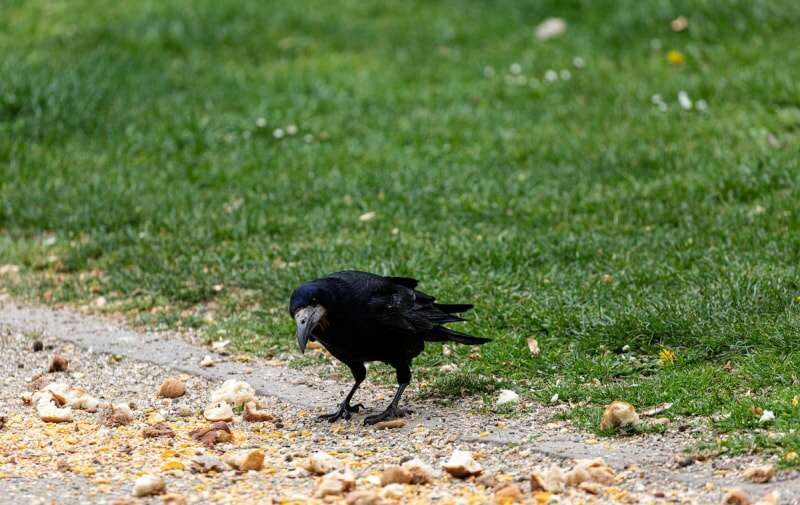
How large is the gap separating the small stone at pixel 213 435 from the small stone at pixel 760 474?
2.27m

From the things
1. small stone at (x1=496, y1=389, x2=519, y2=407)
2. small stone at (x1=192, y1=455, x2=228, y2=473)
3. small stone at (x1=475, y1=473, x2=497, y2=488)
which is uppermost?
small stone at (x1=475, y1=473, x2=497, y2=488)

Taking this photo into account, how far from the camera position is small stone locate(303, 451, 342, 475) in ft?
15.1

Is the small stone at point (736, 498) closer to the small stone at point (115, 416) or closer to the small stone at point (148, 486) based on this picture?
the small stone at point (148, 486)

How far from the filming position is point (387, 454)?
16.2 feet

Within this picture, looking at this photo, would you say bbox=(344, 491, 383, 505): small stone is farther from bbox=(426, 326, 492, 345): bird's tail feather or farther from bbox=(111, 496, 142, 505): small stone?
bbox=(426, 326, 492, 345): bird's tail feather

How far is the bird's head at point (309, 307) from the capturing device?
194 inches

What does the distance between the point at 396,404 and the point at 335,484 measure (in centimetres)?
122

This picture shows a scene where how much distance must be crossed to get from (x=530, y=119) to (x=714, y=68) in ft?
6.91

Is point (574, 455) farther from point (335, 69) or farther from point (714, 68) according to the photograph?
point (335, 69)

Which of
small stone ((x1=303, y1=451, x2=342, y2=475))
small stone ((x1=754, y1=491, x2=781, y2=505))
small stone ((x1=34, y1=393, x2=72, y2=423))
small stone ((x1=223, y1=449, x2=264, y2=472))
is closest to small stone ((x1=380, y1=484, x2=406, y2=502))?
small stone ((x1=303, y1=451, x2=342, y2=475))

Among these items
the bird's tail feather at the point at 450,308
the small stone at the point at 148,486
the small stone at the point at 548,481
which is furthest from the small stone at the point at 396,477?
the bird's tail feather at the point at 450,308

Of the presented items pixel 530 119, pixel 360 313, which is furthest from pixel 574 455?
pixel 530 119

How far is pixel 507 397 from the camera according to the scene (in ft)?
18.2

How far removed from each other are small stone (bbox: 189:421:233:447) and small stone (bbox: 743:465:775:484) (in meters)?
2.27
